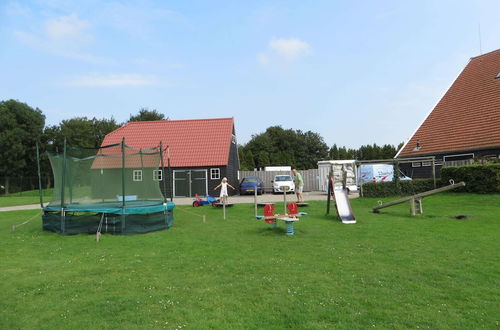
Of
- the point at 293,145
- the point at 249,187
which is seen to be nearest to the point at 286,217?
the point at 249,187

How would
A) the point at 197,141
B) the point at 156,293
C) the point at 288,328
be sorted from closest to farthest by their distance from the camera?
the point at 288,328 < the point at 156,293 < the point at 197,141

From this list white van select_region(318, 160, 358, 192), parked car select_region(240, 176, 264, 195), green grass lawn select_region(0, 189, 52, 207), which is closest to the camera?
green grass lawn select_region(0, 189, 52, 207)

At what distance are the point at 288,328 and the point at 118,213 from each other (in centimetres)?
794

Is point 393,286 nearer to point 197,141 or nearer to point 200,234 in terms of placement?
point 200,234

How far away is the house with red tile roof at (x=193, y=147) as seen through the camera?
93.7 ft

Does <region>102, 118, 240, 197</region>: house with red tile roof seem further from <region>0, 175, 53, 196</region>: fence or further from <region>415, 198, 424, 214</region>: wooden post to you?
<region>0, 175, 53, 196</region>: fence

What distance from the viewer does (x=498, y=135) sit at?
19.7m

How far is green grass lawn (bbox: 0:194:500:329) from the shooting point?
423cm

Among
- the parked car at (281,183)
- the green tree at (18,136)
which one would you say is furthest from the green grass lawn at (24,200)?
the parked car at (281,183)

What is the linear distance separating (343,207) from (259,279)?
7513mm

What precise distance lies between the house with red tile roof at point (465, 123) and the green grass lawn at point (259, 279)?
12.2 metres

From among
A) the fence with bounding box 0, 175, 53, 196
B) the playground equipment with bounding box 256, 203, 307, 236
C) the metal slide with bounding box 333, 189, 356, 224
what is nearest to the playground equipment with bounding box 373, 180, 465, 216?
the metal slide with bounding box 333, 189, 356, 224

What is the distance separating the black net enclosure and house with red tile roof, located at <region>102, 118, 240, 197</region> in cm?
1301

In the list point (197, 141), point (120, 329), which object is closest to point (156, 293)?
point (120, 329)
